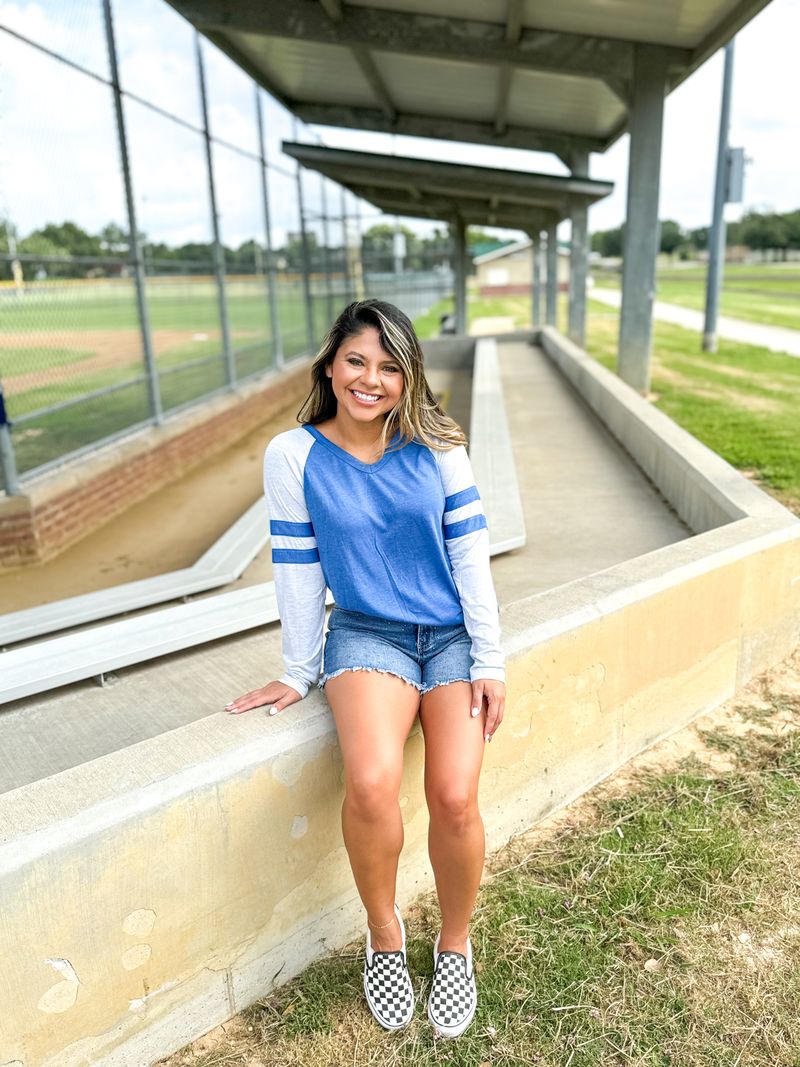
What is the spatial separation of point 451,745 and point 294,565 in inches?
23.7

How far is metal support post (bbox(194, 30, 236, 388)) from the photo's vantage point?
10680mm

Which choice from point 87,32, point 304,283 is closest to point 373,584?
point 87,32

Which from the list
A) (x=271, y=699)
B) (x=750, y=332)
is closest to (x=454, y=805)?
(x=271, y=699)

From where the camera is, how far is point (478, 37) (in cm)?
866

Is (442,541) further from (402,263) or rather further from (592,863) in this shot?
(402,263)

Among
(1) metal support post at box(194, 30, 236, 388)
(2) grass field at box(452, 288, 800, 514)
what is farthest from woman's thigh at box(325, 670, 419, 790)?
(1) metal support post at box(194, 30, 236, 388)

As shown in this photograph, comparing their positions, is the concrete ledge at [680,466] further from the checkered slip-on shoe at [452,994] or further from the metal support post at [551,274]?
the metal support post at [551,274]

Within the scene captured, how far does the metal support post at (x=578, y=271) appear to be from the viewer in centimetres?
1572

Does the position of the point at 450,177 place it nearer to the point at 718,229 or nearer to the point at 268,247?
the point at 268,247

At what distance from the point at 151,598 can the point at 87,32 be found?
5.38 m

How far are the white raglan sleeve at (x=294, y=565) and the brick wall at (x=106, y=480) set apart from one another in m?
4.11

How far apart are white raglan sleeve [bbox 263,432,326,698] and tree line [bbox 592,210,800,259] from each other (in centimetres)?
9721

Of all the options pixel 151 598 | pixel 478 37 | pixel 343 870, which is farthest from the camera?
pixel 478 37

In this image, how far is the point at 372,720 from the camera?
6.89 feet
